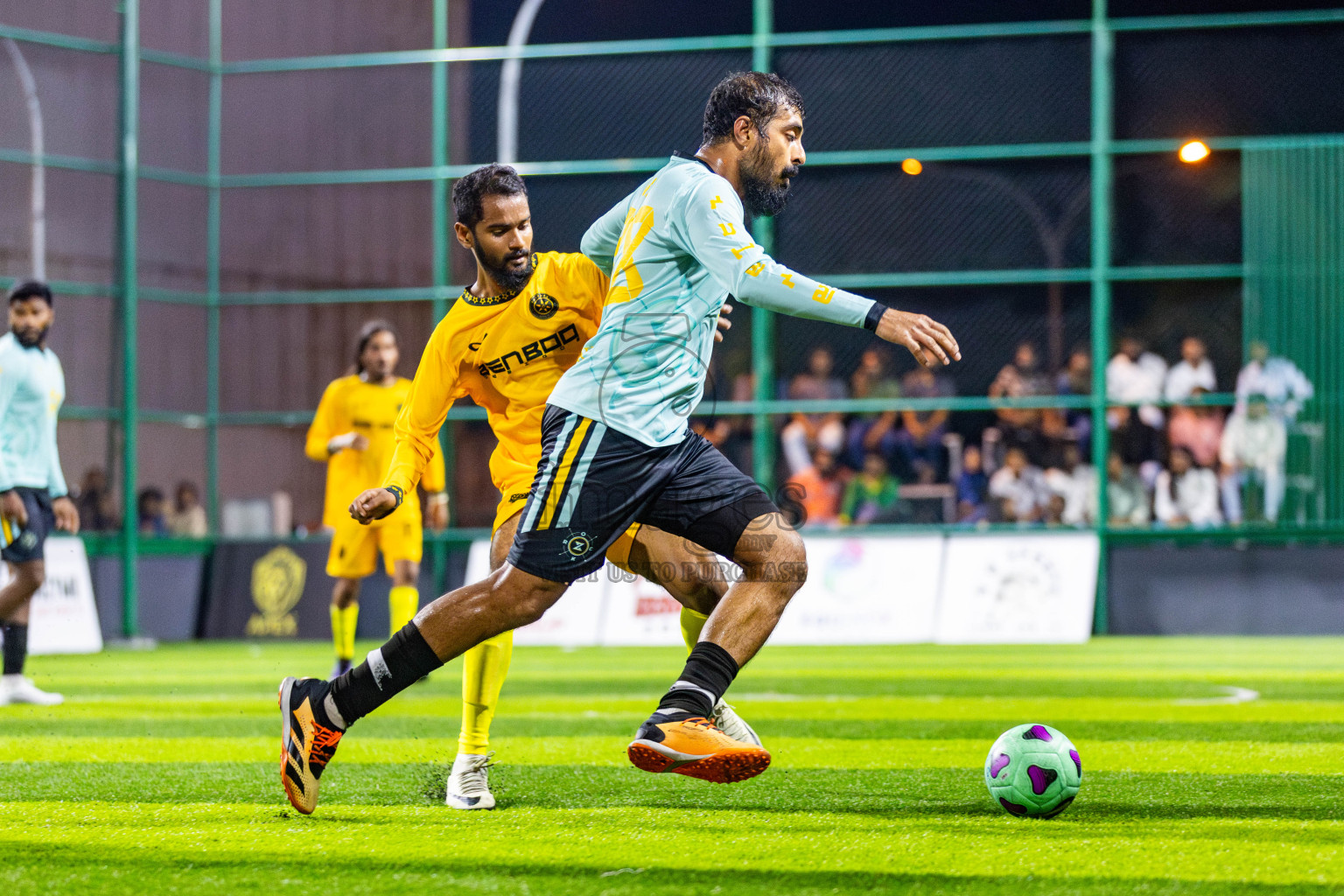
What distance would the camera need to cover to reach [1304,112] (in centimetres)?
1794

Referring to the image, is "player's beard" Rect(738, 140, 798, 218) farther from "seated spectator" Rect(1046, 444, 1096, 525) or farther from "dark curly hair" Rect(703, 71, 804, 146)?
"seated spectator" Rect(1046, 444, 1096, 525)

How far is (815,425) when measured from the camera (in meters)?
17.4

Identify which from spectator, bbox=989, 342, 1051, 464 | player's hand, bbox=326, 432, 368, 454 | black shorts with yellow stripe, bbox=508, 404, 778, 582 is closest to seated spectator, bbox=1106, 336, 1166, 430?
spectator, bbox=989, 342, 1051, 464

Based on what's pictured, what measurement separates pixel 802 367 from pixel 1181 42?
213 inches

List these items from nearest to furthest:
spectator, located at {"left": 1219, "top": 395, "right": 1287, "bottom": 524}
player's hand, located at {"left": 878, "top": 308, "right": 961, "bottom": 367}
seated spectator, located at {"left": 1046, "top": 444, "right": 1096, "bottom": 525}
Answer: player's hand, located at {"left": 878, "top": 308, "right": 961, "bottom": 367} < spectator, located at {"left": 1219, "top": 395, "right": 1287, "bottom": 524} < seated spectator, located at {"left": 1046, "top": 444, "right": 1096, "bottom": 525}

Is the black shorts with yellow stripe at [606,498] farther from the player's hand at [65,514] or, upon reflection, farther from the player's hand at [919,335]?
the player's hand at [65,514]

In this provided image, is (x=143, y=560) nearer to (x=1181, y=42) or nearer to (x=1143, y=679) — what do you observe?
(x=1143, y=679)

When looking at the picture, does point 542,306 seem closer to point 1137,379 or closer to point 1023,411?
point 1023,411

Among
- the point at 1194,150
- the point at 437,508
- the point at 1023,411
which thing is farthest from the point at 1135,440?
the point at 437,508

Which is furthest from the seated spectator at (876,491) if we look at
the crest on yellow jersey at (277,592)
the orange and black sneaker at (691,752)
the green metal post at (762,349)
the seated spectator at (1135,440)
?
the orange and black sneaker at (691,752)

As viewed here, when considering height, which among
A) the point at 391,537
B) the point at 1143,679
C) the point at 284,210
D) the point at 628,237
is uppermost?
the point at 284,210

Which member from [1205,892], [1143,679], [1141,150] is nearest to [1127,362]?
[1141,150]

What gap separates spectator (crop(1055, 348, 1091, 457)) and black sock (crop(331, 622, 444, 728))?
1324 centimetres

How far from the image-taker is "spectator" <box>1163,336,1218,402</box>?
53.8 ft
